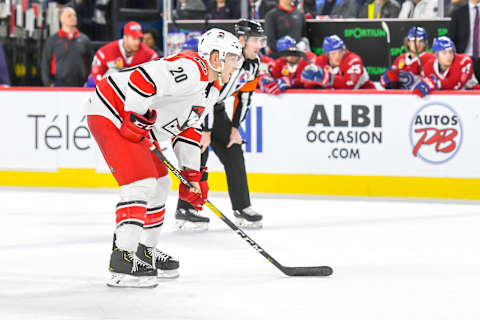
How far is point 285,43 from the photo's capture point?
9.17m

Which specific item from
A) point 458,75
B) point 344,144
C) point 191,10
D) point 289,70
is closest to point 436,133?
point 458,75

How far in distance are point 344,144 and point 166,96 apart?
3.79 metres

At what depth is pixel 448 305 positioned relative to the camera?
4477mm

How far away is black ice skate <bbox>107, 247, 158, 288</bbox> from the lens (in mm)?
4816

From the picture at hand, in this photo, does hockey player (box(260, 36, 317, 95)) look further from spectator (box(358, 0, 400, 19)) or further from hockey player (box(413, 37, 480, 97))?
hockey player (box(413, 37, 480, 97))

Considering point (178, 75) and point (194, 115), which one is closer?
point (178, 75)

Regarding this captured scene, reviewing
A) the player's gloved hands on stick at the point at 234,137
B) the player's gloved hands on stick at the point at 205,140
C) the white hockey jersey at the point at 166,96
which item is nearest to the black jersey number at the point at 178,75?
the white hockey jersey at the point at 166,96

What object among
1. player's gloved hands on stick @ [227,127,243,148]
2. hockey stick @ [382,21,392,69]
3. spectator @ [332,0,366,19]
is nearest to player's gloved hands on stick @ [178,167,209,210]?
player's gloved hands on stick @ [227,127,243,148]

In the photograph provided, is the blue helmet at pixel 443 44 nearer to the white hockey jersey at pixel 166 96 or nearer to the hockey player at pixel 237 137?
the hockey player at pixel 237 137

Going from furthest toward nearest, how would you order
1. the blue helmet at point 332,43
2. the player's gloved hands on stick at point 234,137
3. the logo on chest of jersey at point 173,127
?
the blue helmet at point 332,43
the player's gloved hands on stick at point 234,137
the logo on chest of jersey at point 173,127

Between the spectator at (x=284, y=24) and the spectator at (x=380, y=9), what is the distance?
0.66 m

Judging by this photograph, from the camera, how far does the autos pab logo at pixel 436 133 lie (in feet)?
26.6

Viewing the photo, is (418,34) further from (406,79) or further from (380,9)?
(380,9)

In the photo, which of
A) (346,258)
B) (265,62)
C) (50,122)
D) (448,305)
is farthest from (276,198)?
(448,305)
